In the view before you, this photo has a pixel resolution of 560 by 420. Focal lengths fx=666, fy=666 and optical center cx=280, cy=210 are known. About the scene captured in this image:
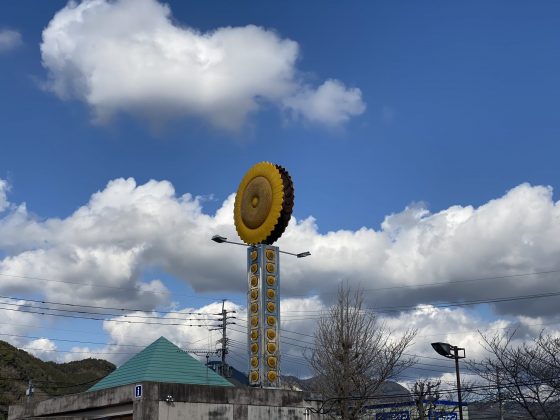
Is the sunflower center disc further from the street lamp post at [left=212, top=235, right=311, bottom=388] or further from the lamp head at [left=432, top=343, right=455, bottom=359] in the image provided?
the lamp head at [left=432, top=343, right=455, bottom=359]

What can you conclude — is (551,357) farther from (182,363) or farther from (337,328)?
(182,363)

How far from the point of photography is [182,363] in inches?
1451

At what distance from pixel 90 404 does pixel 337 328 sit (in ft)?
54.7

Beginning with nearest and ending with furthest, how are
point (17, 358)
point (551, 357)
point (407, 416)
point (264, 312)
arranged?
point (551, 357) → point (264, 312) → point (407, 416) → point (17, 358)

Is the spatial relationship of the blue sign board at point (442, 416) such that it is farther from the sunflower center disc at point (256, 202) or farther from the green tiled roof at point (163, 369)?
the green tiled roof at point (163, 369)

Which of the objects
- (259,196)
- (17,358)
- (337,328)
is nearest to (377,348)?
(337,328)

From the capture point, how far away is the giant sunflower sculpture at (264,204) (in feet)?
133

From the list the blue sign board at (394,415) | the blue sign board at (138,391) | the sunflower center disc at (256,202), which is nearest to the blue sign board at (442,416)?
the blue sign board at (394,415)

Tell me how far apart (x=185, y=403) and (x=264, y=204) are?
14.2 metres

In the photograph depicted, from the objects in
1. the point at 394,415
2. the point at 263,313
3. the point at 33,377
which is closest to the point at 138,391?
the point at 263,313

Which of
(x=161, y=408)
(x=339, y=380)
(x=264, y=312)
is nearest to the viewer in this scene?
(x=161, y=408)

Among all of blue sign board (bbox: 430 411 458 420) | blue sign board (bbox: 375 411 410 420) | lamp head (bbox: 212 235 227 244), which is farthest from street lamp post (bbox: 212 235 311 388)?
blue sign board (bbox: 375 411 410 420)

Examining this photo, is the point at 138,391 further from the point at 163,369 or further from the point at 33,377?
the point at 33,377

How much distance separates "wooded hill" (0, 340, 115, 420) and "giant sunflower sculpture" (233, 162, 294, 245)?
57.1 m
